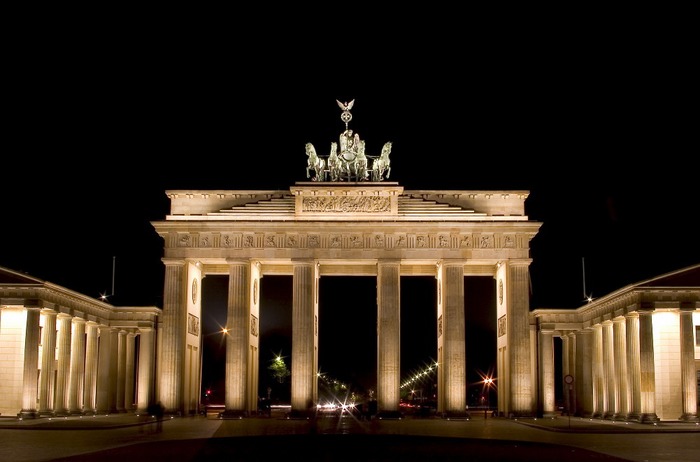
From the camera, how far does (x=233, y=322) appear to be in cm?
6562

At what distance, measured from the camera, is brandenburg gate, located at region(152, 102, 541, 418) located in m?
64.9

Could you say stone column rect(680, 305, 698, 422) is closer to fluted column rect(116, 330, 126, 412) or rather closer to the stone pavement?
the stone pavement

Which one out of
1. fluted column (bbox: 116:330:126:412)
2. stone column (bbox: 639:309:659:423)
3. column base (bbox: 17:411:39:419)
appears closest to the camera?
stone column (bbox: 639:309:659:423)

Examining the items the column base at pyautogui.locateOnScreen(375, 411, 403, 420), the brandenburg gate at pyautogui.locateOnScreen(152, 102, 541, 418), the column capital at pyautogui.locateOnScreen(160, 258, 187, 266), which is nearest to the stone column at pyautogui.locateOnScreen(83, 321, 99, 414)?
the brandenburg gate at pyautogui.locateOnScreen(152, 102, 541, 418)

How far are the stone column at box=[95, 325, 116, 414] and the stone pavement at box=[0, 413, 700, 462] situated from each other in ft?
77.2

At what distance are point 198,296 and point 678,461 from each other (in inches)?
1890

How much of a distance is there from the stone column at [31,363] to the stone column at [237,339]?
13.4 m

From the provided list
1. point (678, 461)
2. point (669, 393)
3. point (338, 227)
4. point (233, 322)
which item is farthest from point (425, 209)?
point (678, 461)

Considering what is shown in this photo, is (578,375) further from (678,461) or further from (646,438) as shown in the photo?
(678,461)

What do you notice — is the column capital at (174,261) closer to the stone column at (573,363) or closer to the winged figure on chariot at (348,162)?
the winged figure on chariot at (348,162)

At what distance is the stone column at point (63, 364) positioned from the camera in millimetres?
63594

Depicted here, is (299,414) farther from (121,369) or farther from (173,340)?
(121,369)

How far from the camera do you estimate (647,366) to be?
55406 mm

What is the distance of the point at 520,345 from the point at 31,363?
32910 millimetres
